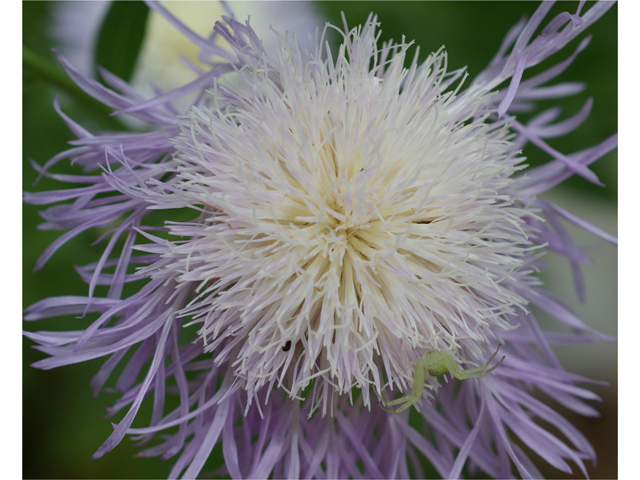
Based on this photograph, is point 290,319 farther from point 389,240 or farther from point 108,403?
point 108,403

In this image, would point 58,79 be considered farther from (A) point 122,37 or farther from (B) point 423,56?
(B) point 423,56

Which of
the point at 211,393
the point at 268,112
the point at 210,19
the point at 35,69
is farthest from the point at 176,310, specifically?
the point at 210,19

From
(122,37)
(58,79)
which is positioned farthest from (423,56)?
(58,79)

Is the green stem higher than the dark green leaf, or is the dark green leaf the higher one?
the dark green leaf

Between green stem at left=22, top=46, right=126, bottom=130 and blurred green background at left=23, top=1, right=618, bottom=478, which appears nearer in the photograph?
green stem at left=22, top=46, right=126, bottom=130
